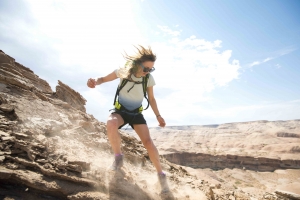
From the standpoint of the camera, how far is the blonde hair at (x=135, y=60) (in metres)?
3.30

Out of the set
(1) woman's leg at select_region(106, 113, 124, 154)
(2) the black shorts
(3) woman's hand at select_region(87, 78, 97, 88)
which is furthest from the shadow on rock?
(3) woman's hand at select_region(87, 78, 97, 88)

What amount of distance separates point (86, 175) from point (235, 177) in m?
55.0

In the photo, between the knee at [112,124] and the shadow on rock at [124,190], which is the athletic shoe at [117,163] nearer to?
the shadow on rock at [124,190]

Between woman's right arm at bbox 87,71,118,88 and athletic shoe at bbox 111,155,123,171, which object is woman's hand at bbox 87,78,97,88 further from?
athletic shoe at bbox 111,155,123,171

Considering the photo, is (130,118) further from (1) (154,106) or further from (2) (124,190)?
(2) (124,190)

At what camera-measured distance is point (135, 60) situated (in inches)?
133

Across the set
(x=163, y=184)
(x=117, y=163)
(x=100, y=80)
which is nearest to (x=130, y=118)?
(x=117, y=163)

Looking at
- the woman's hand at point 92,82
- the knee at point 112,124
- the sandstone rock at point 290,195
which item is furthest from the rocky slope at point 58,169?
the sandstone rock at point 290,195

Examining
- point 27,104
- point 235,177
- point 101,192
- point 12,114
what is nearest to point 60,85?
point 27,104

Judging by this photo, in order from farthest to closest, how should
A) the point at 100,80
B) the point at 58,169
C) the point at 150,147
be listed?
the point at 100,80 → the point at 150,147 → the point at 58,169

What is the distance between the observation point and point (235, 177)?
48.4m

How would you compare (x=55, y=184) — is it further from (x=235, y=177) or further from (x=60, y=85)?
(x=235, y=177)

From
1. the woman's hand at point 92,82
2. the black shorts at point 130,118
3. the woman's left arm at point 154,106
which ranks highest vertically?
the woman's hand at point 92,82

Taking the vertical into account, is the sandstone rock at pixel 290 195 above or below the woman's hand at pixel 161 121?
below
